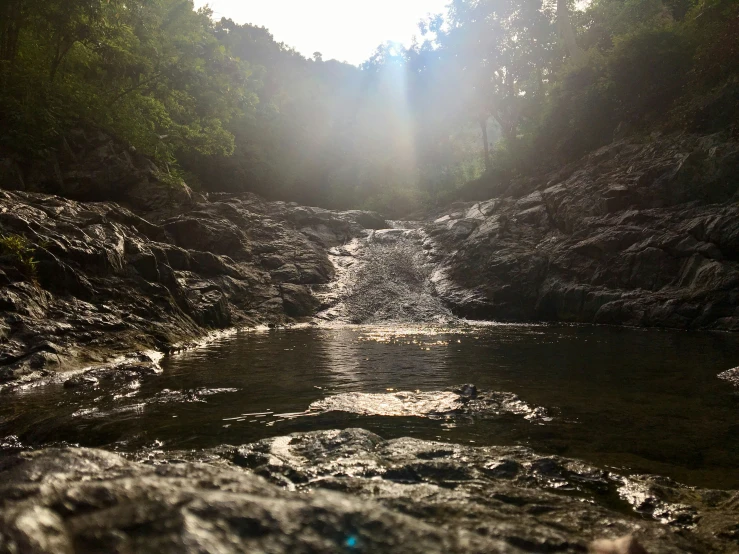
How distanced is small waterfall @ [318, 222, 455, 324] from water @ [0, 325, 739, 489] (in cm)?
956

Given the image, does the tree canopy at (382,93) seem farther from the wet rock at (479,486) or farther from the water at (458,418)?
the wet rock at (479,486)

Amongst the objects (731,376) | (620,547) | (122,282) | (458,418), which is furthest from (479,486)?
(122,282)

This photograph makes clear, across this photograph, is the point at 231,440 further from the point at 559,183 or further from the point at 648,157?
the point at 559,183

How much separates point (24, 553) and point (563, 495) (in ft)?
11.0

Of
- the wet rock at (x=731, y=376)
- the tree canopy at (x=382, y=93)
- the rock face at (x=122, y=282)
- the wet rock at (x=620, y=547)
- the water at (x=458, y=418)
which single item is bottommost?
the water at (x=458, y=418)

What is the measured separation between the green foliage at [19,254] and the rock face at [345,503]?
8.11 metres

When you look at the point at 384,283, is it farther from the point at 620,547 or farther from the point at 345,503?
the point at 345,503

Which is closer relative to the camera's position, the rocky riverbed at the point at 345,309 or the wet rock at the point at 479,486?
the rocky riverbed at the point at 345,309

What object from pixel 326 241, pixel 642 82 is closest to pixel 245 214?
pixel 326 241

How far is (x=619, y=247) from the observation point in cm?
1989

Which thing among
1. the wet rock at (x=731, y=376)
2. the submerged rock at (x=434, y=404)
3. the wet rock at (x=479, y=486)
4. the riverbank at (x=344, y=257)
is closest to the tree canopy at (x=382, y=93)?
the riverbank at (x=344, y=257)

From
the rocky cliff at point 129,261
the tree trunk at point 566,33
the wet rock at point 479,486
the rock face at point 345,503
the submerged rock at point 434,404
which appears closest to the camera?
the rock face at point 345,503

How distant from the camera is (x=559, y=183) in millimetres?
27484

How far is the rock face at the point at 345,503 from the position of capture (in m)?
1.81
